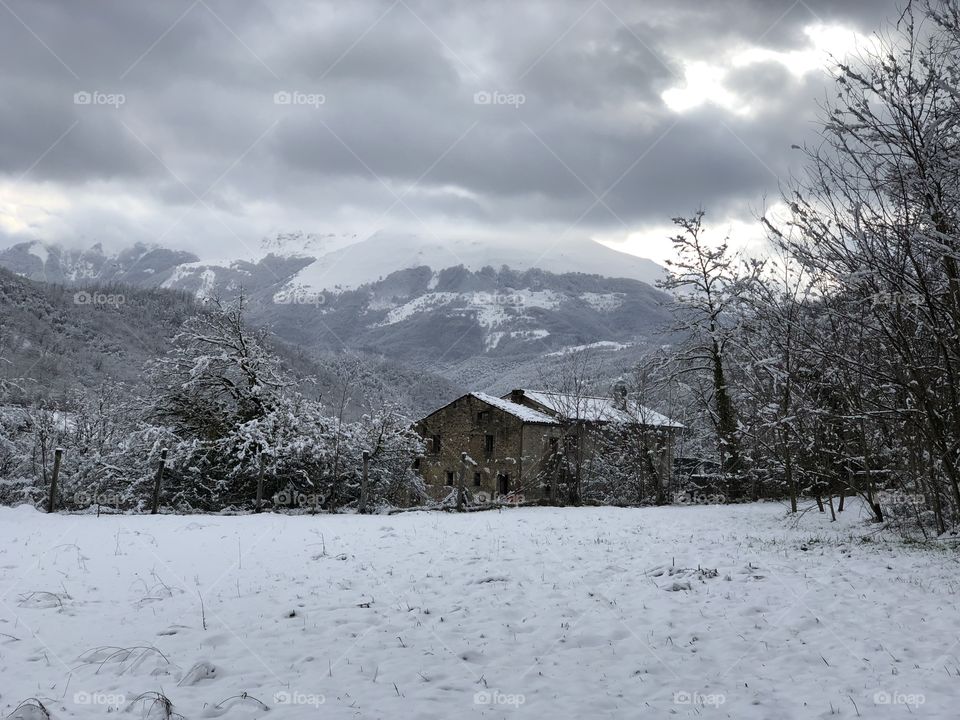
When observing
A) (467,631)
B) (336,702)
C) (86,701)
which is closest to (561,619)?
(467,631)

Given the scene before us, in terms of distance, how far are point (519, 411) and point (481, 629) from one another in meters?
35.4

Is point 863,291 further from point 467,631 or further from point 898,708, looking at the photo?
point 467,631

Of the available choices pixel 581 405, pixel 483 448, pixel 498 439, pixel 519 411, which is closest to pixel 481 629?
pixel 581 405

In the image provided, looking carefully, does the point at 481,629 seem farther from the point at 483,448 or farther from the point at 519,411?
the point at 483,448

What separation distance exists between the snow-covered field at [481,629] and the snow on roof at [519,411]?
29.5m

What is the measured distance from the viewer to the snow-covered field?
14.9 feet

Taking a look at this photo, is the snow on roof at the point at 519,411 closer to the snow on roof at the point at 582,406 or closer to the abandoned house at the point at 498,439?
the abandoned house at the point at 498,439

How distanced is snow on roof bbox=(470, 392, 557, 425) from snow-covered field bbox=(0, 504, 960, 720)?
29.5 metres

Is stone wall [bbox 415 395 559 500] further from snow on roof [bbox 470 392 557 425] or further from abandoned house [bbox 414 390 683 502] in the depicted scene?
snow on roof [bbox 470 392 557 425]

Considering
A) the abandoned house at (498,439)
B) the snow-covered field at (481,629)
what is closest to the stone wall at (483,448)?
the abandoned house at (498,439)

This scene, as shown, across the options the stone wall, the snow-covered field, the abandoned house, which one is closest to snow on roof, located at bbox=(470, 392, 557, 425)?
the abandoned house

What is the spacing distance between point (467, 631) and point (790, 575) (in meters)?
4.73

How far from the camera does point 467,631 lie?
6.07 metres

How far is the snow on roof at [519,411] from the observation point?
4047 centimetres
